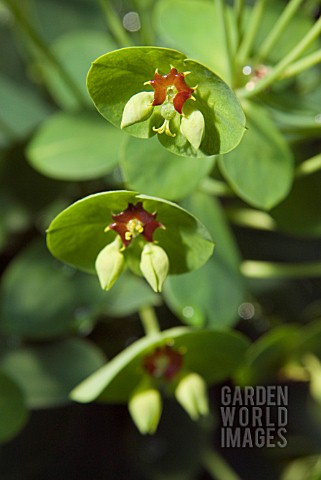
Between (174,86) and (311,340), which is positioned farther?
(311,340)

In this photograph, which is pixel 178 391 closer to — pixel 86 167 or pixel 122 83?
pixel 86 167

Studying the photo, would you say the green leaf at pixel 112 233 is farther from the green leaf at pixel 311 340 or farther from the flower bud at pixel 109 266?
the green leaf at pixel 311 340

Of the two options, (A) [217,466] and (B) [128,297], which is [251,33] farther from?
(A) [217,466]

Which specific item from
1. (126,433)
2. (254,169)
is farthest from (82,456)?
(254,169)

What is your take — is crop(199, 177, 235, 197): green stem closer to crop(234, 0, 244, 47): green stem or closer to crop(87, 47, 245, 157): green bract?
crop(234, 0, 244, 47): green stem

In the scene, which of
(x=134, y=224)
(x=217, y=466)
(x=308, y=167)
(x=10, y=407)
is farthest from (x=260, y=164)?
(x=217, y=466)

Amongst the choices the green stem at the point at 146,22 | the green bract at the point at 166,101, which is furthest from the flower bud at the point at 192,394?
the green stem at the point at 146,22
